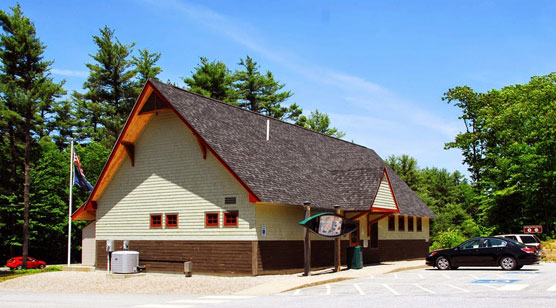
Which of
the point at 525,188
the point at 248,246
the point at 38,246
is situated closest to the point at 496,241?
the point at 248,246

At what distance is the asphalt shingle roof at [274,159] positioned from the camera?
977 inches

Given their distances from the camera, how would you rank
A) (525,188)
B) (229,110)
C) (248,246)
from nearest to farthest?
(248,246)
(229,110)
(525,188)

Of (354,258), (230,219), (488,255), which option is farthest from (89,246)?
(488,255)

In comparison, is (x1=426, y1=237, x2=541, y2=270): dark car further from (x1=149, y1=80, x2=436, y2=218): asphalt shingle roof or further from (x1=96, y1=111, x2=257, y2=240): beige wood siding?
(x1=96, y1=111, x2=257, y2=240): beige wood siding

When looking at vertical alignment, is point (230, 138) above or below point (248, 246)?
above

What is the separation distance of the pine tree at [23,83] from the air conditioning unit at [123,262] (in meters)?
25.3

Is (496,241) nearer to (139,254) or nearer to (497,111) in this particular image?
(139,254)

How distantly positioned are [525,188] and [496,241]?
24.8m

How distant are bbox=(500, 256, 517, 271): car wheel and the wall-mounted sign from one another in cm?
681

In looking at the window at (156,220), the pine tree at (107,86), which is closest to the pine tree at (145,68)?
the pine tree at (107,86)

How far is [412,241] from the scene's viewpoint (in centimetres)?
3825

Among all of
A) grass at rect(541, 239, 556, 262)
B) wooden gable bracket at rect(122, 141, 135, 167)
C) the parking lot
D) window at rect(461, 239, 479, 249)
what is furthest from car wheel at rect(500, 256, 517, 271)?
wooden gable bracket at rect(122, 141, 135, 167)

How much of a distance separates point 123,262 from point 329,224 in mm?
8780

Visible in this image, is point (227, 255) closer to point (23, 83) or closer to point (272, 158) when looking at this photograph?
point (272, 158)
